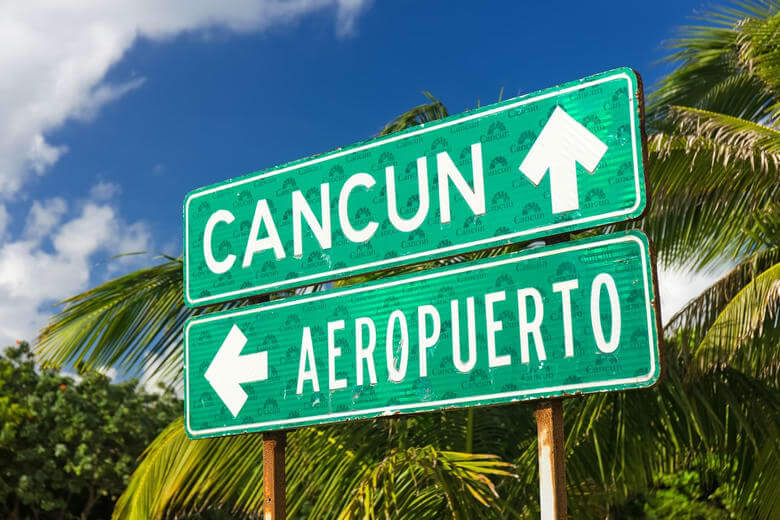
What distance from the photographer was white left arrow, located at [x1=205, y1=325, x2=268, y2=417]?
13.2 ft

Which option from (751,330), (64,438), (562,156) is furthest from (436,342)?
(64,438)

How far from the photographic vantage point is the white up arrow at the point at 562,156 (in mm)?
3326

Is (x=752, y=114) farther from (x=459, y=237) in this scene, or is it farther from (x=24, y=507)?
(x=24, y=507)

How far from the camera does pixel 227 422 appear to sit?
410cm

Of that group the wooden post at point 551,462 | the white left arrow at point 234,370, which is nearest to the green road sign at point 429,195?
the white left arrow at point 234,370

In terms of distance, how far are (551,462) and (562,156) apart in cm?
112

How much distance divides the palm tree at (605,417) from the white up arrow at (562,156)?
5.00ft

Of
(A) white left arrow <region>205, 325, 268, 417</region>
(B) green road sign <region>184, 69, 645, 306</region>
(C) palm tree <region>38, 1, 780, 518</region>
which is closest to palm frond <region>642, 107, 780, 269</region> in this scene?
(C) palm tree <region>38, 1, 780, 518</region>

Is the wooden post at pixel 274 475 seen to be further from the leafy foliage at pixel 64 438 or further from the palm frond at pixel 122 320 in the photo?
the leafy foliage at pixel 64 438

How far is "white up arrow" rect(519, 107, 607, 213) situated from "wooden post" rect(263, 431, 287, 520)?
65.5 inches

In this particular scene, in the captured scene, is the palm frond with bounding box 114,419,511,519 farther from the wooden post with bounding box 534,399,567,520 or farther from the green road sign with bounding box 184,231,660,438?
the wooden post with bounding box 534,399,567,520

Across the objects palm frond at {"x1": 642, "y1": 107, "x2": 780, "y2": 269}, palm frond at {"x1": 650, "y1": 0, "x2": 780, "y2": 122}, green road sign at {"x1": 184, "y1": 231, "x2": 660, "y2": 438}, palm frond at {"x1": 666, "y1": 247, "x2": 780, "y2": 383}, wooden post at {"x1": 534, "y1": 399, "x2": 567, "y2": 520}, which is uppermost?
palm frond at {"x1": 650, "y1": 0, "x2": 780, "y2": 122}

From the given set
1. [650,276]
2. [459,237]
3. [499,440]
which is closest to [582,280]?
[650,276]

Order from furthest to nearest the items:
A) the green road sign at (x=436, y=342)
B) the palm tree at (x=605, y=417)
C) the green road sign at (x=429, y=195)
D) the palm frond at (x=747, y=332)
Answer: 1. the palm frond at (x=747, y=332)
2. the palm tree at (x=605, y=417)
3. the green road sign at (x=429, y=195)
4. the green road sign at (x=436, y=342)
